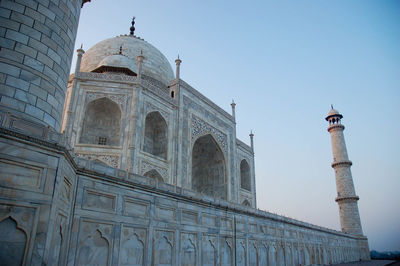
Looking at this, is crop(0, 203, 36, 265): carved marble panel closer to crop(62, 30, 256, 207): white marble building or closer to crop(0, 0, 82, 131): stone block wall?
crop(0, 0, 82, 131): stone block wall

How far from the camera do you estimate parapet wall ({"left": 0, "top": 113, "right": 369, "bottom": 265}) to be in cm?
373

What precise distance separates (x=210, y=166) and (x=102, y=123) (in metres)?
7.96

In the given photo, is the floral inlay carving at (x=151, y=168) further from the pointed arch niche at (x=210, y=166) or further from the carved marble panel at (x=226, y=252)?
the carved marble panel at (x=226, y=252)

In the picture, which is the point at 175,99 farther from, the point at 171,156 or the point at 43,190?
the point at 43,190

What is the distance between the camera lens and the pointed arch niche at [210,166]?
18.8 m

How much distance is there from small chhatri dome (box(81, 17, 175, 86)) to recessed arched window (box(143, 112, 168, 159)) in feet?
12.8

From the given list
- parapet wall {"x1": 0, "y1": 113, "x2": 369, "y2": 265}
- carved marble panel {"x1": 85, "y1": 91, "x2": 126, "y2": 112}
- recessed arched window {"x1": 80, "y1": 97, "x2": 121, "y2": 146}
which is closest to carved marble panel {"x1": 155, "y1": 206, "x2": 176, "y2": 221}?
parapet wall {"x1": 0, "y1": 113, "x2": 369, "y2": 265}

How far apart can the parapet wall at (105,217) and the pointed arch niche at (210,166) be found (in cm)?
664

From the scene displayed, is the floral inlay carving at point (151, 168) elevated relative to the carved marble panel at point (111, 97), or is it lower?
lower

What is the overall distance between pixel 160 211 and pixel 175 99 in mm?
9523

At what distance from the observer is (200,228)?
331 inches

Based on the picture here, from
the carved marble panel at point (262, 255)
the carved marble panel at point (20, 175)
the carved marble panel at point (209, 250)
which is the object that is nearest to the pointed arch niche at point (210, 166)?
the carved marble panel at point (262, 255)

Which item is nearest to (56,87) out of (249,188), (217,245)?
(217,245)

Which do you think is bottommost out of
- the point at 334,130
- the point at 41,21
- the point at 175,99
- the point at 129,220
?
the point at 129,220
